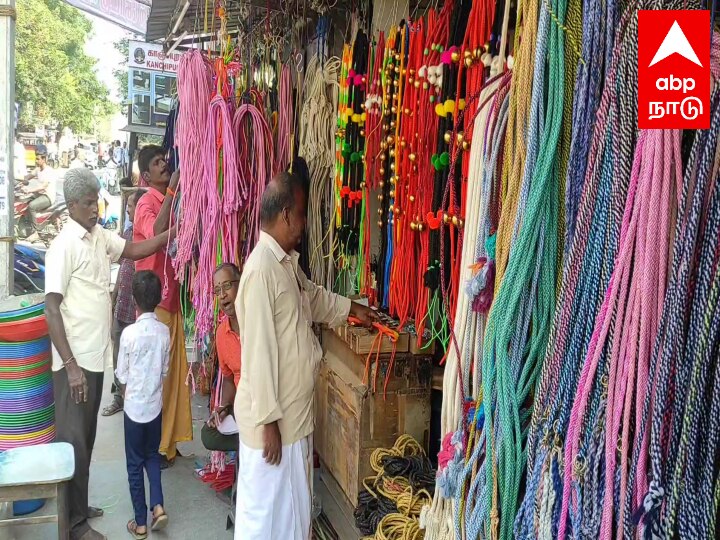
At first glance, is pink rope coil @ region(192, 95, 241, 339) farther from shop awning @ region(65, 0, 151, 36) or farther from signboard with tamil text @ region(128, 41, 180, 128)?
signboard with tamil text @ region(128, 41, 180, 128)

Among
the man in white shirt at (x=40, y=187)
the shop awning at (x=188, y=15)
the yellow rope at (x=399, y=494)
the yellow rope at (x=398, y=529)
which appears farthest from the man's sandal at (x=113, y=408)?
the man in white shirt at (x=40, y=187)

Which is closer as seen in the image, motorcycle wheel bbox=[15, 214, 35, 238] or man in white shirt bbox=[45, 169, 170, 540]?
man in white shirt bbox=[45, 169, 170, 540]

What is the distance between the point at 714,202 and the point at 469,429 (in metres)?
0.81

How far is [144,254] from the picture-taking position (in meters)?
3.92

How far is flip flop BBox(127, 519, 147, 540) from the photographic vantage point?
132 inches

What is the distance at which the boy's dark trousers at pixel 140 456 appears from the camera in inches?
130

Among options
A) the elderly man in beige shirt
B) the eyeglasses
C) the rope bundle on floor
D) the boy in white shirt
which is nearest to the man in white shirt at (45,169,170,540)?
the boy in white shirt

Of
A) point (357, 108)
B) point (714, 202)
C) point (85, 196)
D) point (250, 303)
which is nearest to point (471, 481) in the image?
point (714, 202)

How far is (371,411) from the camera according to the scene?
9.07 feet

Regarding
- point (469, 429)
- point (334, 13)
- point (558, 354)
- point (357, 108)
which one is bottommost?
point (469, 429)

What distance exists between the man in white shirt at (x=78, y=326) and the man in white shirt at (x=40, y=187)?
1349 cm

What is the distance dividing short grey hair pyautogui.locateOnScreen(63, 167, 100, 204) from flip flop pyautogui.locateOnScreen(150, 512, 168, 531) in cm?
179

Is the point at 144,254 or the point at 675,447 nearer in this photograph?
the point at 675,447

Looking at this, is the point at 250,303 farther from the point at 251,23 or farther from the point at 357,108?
the point at 251,23
